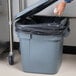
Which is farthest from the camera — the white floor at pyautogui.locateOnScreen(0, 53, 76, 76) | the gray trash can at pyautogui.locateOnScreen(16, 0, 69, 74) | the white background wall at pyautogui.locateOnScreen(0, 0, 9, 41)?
the white background wall at pyautogui.locateOnScreen(0, 0, 9, 41)

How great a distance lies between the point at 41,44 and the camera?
1674 millimetres

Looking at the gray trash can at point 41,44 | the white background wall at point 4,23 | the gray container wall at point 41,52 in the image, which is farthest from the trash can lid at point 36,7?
the white background wall at point 4,23

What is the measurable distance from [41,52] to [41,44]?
75 millimetres

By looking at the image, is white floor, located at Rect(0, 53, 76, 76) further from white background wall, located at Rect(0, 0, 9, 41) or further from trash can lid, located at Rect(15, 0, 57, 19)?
trash can lid, located at Rect(15, 0, 57, 19)

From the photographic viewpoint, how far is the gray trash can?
1.62 metres

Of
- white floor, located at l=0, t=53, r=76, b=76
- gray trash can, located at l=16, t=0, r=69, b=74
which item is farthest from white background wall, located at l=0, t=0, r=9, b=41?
gray trash can, located at l=16, t=0, r=69, b=74

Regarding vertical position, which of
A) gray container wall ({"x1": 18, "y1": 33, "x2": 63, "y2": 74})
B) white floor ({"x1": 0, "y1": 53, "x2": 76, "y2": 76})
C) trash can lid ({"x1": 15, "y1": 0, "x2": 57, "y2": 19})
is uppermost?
trash can lid ({"x1": 15, "y1": 0, "x2": 57, "y2": 19})

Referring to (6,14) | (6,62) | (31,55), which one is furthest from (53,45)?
(6,14)

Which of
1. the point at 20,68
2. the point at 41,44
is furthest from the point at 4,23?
the point at 41,44

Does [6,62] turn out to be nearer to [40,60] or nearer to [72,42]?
[40,60]

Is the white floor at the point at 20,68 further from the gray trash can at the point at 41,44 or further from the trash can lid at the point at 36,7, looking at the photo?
the trash can lid at the point at 36,7

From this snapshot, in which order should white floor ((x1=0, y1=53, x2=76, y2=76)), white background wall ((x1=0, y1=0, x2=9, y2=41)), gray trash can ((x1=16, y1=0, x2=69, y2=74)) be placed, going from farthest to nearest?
white background wall ((x1=0, y1=0, x2=9, y2=41)) → white floor ((x1=0, y1=53, x2=76, y2=76)) → gray trash can ((x1=16, y1=0, x2=69, y2=74))

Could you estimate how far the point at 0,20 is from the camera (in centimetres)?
206

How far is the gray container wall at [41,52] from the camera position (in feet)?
5.43
